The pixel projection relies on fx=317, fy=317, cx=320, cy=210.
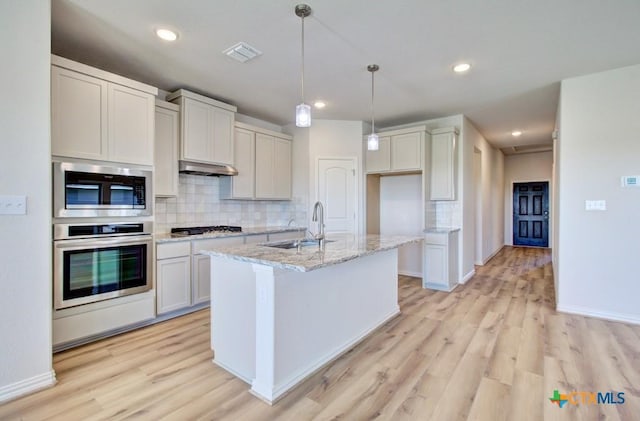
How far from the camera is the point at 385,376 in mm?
2203

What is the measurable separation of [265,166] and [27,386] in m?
3.34

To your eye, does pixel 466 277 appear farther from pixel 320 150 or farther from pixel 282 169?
pixel 282 169

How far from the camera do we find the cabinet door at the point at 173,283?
3139 millimetres

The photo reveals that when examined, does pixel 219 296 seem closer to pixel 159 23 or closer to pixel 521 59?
pixel 159 23

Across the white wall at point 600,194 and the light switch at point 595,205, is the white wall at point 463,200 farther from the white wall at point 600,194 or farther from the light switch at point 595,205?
the light switch at point 595,205

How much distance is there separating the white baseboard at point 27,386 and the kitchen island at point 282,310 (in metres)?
1.02

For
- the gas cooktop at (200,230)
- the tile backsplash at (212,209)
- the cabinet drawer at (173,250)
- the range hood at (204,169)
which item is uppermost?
the range hood at (204,169)

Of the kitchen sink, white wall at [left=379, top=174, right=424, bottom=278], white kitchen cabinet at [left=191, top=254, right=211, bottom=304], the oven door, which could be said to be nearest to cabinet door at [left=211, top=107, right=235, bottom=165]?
white kitchen cabinet at [left=191, top=254, right=211, bottom=304]

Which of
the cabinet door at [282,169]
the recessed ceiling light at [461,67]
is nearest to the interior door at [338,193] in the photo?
the cabinet door at [282,169]

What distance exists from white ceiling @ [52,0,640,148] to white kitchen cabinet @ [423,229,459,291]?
182 cm

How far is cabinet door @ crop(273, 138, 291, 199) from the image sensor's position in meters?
4.81

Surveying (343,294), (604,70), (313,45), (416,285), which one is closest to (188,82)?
(313,45)

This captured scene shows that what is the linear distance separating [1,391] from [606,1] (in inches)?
179

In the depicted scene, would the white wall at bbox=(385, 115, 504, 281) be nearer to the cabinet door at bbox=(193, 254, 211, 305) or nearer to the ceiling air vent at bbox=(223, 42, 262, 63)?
the ceiling air vent at bbox=(223, 42, 262, 63)
